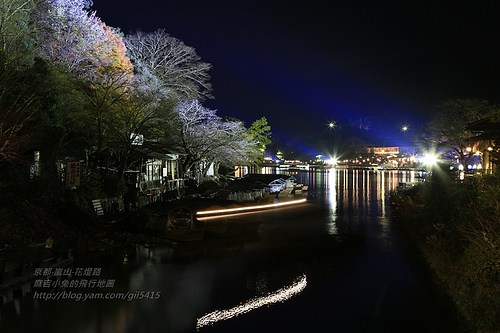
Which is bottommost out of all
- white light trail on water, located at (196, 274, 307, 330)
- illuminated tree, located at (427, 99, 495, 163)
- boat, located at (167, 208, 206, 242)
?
white light trail on water, located at (196, 274, 307, 330)

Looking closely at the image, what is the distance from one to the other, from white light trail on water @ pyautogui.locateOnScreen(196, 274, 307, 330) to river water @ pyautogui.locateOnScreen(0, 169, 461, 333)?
0.03 metres

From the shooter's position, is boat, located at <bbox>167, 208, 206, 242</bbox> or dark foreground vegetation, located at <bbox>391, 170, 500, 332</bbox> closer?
dark foreground vegetation, located at <bbox>391, 170, 500, 332</bbox>

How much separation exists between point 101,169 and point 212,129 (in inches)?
476

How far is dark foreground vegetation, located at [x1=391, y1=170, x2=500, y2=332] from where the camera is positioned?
29.8 feet

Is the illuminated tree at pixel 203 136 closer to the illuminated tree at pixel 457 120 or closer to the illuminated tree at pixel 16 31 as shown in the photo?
the illuminated tree at pixel 16 31

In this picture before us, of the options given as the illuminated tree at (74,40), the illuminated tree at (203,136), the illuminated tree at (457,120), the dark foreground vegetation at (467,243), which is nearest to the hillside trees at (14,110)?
the illuminated tree at (74,40)

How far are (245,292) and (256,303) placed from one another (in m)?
0.89

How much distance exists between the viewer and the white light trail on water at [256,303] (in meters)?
11.0

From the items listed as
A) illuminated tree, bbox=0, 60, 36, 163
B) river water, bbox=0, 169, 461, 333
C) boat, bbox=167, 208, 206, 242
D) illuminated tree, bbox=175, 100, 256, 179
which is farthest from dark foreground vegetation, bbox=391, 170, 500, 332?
illuminated tree, bbox=175, 100, 256, 179

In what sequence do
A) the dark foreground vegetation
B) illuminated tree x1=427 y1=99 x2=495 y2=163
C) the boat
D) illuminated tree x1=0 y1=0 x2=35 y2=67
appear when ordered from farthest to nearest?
illuminated tree x1=427 y1=99 x2=495 y2=163 → illuminated tree x1=0 y1=0 x2=35 y2=67 → the boat → the dark foreground vegetation

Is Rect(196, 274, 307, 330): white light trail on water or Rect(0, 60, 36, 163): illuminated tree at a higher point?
Rect(0, 60, 36, 163): illuminated tree

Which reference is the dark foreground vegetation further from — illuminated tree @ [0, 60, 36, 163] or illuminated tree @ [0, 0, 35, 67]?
illuminated tree @ [0, 0, 35, 67]

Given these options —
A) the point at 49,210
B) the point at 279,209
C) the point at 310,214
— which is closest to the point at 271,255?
the point at 49,210

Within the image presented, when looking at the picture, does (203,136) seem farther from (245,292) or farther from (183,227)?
(245,292)
